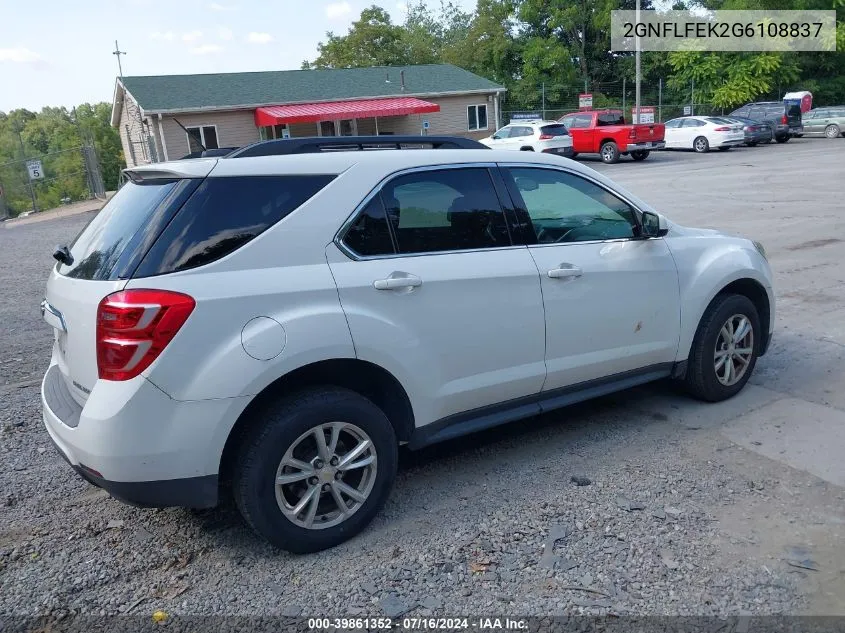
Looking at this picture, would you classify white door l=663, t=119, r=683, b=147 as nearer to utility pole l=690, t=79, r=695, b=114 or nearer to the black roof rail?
utility pole l=690, t=79, r=695, b=114

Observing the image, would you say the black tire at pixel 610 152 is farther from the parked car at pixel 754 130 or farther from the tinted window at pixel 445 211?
the tinted window at pixel 445 211

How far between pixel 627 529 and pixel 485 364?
3.40ft

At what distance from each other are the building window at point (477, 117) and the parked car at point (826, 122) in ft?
51.1

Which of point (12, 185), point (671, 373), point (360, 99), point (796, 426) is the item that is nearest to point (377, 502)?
point (671, 373)

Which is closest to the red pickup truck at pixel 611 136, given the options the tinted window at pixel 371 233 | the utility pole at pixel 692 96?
the utility pole at pixel 692 96

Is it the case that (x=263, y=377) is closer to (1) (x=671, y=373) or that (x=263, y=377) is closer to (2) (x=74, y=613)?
(2) (x=74, y=613)

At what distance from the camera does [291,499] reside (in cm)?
334

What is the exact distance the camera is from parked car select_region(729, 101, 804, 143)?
3225 centimetres

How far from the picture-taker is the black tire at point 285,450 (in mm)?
3115

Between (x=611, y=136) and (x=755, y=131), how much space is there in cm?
781

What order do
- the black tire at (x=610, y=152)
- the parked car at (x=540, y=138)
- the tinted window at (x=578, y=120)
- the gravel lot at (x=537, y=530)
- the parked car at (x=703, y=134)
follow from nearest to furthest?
the gravel lot at (x=537, y=530) → the black tire at (x=610, y=152) → the parked car at (x=540, y=138) → the tinted window at (x=578, y=120) → the parked car at (x=703, y=134)

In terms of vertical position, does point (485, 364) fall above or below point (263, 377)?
below

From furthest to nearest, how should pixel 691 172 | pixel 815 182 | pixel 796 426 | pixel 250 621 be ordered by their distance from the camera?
pixel 691 172
pixel 815 182
pixel 796 426
pixel 250 621

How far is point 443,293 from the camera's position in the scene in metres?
3.56
